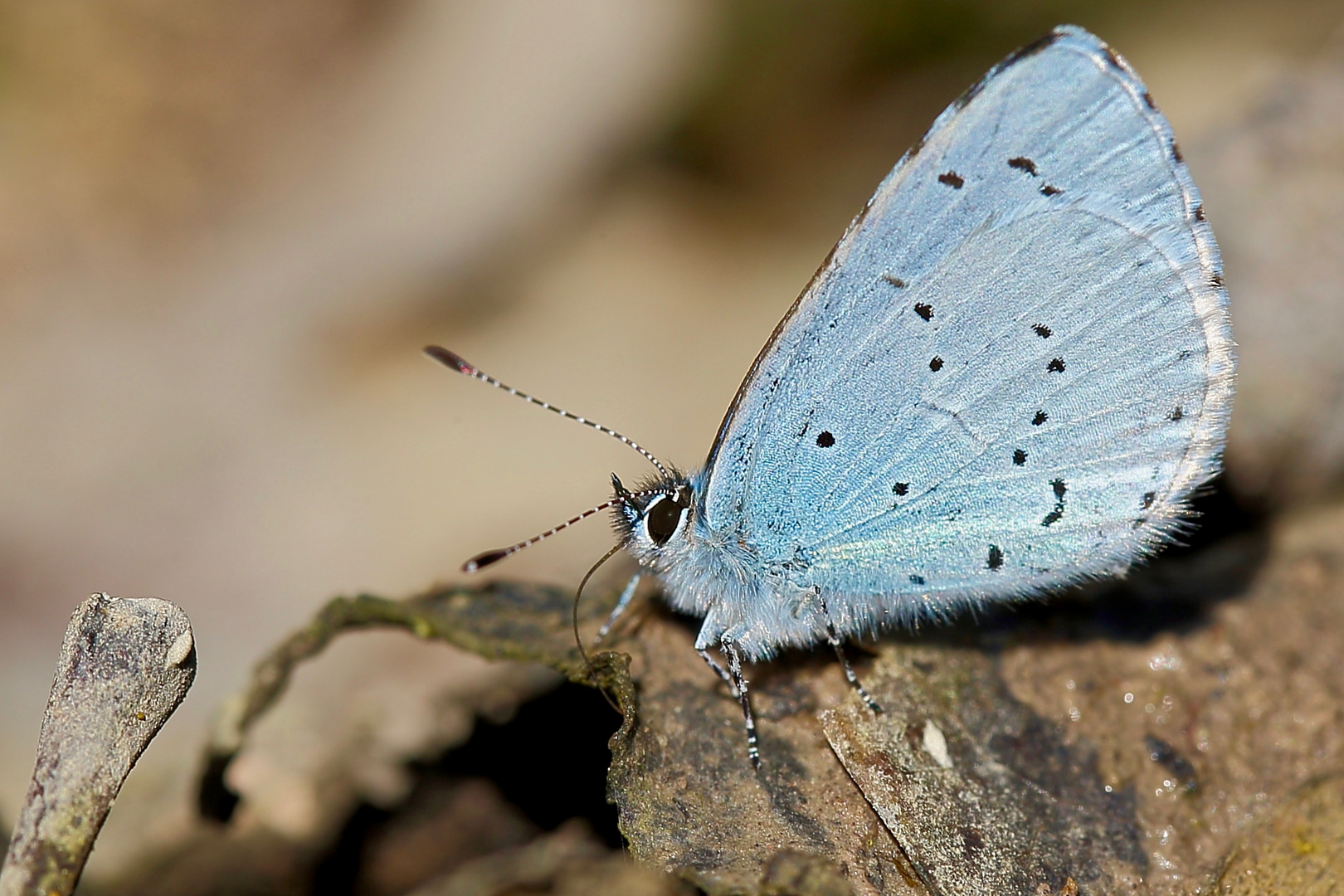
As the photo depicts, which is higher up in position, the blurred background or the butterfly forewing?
the blurred background

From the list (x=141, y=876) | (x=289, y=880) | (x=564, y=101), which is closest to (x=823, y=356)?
(x=289, y=880)

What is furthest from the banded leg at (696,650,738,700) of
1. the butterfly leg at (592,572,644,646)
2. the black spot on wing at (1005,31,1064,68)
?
the black spot on wing at (1005,31,1064,68)

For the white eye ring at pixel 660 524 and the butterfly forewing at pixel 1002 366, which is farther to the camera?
the white eye ring at pixel 660 524

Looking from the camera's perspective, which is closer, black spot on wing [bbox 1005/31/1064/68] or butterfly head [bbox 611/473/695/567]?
black spot on wing [bbox 1005/31/1064/68]

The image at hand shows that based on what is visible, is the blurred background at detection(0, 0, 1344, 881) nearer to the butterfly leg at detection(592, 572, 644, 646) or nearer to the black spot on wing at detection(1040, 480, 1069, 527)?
the butterfly leg at detection(592, 572, 644, 646)

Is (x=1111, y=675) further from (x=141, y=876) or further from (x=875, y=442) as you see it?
(x=141, y=876)

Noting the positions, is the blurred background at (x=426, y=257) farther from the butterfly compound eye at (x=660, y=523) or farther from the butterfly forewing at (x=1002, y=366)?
the butterfly forewing at (x=1002, y=366)

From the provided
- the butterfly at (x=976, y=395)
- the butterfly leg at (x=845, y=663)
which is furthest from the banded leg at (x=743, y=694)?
the butterfly leg at (x=845, y=663)
